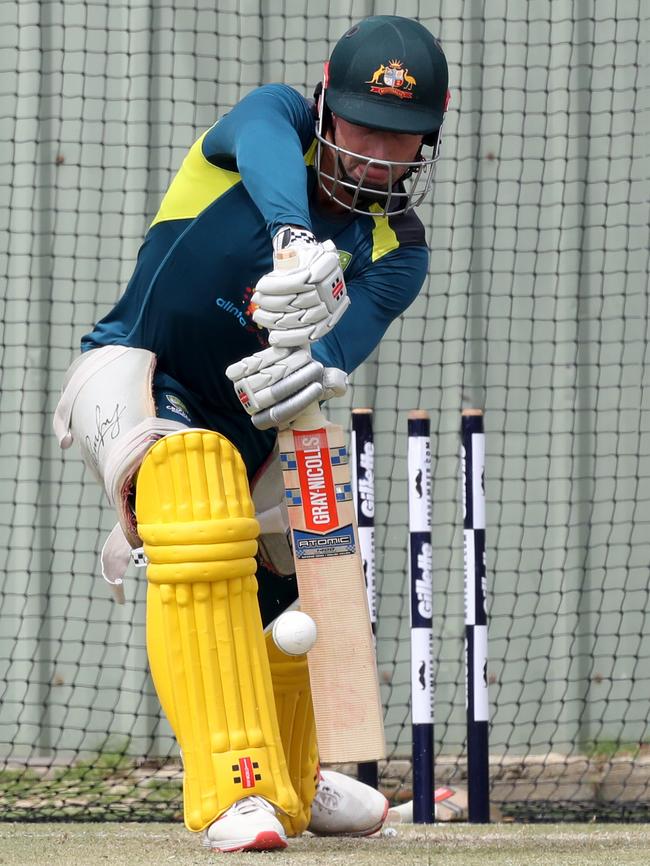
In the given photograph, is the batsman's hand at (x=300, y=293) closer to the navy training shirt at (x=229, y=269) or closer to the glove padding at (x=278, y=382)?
the glove padding at (x=278, y=382)

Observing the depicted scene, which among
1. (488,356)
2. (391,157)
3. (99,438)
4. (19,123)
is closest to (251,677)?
(99,438)

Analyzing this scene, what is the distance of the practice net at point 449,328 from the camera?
15.5ft

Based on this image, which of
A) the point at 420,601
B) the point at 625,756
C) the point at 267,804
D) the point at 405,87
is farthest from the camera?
the point at 625,756

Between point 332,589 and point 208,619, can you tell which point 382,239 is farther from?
point 208,619

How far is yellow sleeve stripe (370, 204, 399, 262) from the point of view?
106 inches

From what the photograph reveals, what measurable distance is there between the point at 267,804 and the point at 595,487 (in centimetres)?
277

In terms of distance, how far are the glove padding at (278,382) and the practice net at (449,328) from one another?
8.16ft

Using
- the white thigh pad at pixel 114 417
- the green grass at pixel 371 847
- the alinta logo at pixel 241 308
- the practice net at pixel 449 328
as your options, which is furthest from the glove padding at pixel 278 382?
the practice net at pixel 449 328

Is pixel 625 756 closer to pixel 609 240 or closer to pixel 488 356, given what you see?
pixel 488 356

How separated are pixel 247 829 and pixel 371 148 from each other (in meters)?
1.22

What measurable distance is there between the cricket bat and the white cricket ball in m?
0.07

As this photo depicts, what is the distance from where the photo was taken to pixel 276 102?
250cm

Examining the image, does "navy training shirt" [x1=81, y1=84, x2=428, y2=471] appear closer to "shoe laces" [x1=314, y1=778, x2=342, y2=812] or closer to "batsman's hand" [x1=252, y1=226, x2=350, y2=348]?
"batsman's hand" [x1=252, y1=226, x2=350, y2=348]

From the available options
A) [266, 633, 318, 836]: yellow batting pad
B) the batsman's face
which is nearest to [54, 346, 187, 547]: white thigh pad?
[266, 633, 318, 836]: yellow batting pad
